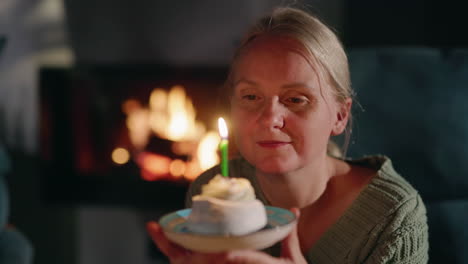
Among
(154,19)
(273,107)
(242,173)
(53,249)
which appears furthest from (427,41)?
(53,249)

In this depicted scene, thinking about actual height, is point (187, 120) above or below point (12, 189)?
above

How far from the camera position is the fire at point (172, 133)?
97.7 inches

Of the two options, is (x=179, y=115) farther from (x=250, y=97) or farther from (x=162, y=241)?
(x=162, y=241)

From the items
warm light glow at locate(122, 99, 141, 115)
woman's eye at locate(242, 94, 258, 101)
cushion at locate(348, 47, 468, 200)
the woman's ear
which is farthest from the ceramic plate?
warm light glow at locate(122, 99, 141, 115)

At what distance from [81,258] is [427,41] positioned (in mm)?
1969

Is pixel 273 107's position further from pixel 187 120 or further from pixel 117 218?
pixel 117 218

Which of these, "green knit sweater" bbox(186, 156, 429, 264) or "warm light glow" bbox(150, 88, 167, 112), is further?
"warm light glow" bbox(150, 88, 167, 112)

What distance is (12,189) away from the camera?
100 inches

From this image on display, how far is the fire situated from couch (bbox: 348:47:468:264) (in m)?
1.04

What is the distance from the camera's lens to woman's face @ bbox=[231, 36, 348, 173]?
1014mm

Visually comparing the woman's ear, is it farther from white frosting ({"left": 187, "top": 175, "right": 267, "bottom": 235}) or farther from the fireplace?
the fireplace

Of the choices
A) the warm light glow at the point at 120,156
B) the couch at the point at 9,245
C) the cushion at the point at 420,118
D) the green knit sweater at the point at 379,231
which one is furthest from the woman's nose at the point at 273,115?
the warm light glow at the point at 120,156

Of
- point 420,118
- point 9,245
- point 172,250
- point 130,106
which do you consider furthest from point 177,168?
point 172,250

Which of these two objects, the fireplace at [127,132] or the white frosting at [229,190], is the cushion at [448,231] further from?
the fireplace at [127,132]
